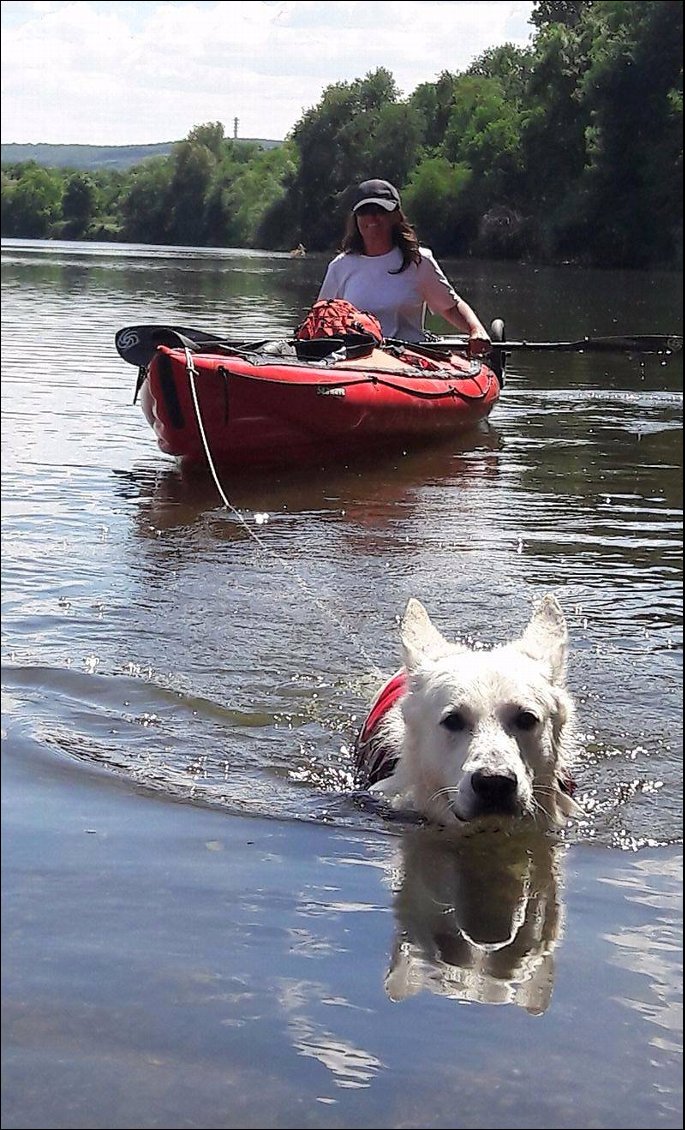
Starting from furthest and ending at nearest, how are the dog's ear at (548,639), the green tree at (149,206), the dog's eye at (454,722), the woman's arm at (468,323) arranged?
the green tree at (149,206), the woman's arm at (468,323), the dog's ear at (548,639), the dog's eye at (454,722)

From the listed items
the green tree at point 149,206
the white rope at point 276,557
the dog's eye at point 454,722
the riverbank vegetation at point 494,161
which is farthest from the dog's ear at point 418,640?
the green tree at point 149,206

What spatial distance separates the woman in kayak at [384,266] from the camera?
37.1 feet

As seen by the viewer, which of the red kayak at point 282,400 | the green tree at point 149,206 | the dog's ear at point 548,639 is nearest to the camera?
the dog's ear at point 548,639

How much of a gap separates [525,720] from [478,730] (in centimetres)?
17

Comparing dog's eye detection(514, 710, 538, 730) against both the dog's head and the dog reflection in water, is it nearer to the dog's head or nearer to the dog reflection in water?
the dog's head

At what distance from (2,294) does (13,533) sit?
56.6 feet

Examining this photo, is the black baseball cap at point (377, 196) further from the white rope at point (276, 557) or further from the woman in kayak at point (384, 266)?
the white rope at point (276, 557)

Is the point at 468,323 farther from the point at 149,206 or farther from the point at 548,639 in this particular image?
the point at 149,206

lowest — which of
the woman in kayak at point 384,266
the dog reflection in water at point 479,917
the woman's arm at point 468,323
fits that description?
the dog reflection in water at point 479,917

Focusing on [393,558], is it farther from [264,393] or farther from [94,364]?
[94,364]

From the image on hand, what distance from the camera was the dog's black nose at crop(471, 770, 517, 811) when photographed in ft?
13.4

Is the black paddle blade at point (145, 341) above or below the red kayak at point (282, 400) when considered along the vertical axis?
above

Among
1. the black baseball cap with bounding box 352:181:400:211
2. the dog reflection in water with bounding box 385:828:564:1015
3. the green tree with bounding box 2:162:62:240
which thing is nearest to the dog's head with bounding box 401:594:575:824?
the dog reflection in water with bounding box 385:828:564:1015

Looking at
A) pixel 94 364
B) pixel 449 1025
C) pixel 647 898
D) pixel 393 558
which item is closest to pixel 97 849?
pixel 449 1025
